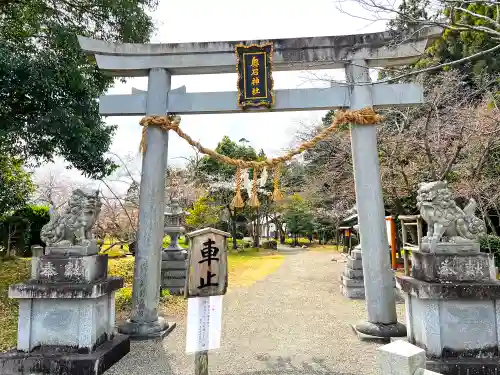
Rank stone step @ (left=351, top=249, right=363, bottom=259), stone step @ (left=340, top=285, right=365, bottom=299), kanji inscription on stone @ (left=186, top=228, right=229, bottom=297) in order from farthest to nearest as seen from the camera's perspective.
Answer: stone step @ (left=351, top=249, right=363, bottom=259) < stone step @ (left=340, top=285, right=365, bottom=299) < kanji inscription on stone @ (left=186, top=228, right=229, bottom=297)

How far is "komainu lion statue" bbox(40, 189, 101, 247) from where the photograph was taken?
4.43 metres

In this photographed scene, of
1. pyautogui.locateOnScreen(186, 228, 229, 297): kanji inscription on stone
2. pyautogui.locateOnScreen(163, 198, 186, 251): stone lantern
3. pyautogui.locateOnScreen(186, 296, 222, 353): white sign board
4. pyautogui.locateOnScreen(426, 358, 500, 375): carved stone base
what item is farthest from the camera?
pyautogui.locateOnScreen(163, 198, 186, 251): stone lantern

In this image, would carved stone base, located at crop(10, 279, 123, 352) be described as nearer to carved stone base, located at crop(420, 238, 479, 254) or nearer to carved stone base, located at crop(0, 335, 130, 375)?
carved stone base, located at crop(0, 335, 130, 375)

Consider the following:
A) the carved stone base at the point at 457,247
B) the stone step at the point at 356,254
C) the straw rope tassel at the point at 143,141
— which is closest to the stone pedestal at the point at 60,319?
the straw rope tassel at the point at 143,141

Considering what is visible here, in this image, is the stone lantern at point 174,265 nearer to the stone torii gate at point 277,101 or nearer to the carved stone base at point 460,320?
the stone torii gate at point 277,101

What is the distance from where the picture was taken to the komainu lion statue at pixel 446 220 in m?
4.12

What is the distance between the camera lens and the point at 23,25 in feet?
26.4

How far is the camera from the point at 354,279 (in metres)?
8.70

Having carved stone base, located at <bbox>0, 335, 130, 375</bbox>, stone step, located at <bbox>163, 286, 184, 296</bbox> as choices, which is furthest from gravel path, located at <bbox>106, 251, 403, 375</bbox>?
stone step, located at <bbox>163, 286, 184, 296</bbox>

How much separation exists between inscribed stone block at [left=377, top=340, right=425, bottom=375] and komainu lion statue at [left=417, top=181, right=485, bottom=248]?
1906 mm

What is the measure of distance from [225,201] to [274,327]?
1756 centimetres

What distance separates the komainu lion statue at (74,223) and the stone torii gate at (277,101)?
103 centimetres

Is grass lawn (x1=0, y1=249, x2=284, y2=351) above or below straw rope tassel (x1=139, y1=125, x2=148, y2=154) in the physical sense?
below

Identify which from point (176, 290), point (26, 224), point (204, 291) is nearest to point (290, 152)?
point (204, 291)
